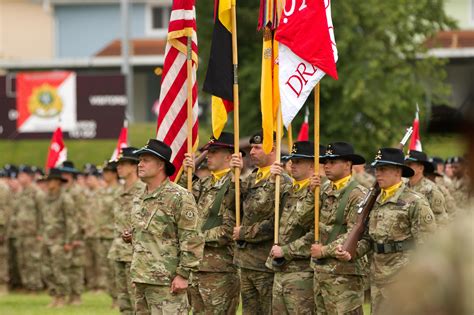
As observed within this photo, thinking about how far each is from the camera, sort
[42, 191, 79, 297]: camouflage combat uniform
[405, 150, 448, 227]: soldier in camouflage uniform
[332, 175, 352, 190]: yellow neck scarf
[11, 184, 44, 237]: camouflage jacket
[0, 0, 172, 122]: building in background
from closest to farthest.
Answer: [332, 175, 352, 190]: yellow neck scarf < [405, 150, 448, 227]: soldier in camouflage uniform < [42, 191, 79, 297]: camouflage combat uniform < [11, 184, 44, 237]: camouflage jacket < [0, 0, 172, 122]: building in background

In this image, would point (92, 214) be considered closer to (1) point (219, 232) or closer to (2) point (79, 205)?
(2) point (79, 205)

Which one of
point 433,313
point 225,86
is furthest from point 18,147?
point 433,313

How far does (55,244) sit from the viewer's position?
20.5 meters

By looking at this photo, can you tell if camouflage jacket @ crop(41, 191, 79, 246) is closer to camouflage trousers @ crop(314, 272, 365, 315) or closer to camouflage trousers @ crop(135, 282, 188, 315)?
camouflage trousers @ crop(314, 272, 365, 315)

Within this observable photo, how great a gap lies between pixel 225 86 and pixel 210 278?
6.63ft

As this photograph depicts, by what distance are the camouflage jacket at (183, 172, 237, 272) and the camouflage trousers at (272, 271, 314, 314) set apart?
831mm

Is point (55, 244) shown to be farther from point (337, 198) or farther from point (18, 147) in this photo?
point (18, 147)

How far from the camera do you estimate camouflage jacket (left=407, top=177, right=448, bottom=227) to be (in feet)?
44.0

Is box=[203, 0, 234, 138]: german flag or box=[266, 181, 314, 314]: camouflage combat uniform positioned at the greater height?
box=[203, 0, 234, 138]: german flag

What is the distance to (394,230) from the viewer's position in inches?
443

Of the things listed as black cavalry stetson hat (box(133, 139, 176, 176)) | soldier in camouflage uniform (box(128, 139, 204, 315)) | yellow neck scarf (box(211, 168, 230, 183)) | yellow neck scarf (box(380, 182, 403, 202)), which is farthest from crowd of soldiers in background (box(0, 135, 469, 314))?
soldier in camouflage uniform (box(128, 139, 204, 315))

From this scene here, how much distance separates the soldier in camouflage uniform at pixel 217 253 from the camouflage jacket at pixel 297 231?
69 centimetres

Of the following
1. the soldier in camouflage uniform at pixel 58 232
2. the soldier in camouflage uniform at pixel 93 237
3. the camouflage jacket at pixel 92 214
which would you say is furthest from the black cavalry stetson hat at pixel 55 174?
the camouflage jacket at pixel 92 214

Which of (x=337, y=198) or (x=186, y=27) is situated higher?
(x=186, y=27)
